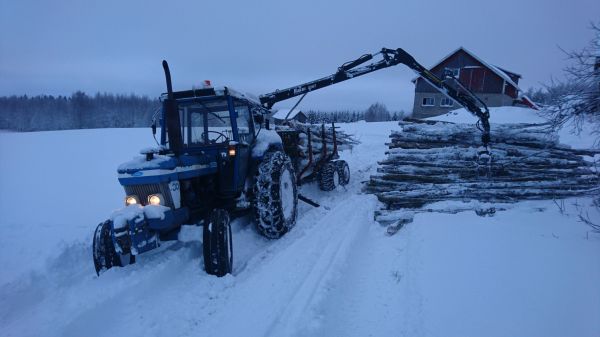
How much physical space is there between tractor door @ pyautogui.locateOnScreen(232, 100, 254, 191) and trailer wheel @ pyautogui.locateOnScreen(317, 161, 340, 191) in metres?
3.33

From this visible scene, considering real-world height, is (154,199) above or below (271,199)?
above

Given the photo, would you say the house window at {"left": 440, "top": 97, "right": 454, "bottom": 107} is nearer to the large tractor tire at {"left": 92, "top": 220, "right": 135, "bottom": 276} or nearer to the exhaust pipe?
the exhaust pipe

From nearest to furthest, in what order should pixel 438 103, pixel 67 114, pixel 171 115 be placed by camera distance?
pixel 171 115
pixel 438 103
pixel 67 114

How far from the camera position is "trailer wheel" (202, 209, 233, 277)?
165 inches

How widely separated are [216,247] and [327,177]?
526 cm

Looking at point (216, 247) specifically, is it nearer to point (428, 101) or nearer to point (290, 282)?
point (290, 282)

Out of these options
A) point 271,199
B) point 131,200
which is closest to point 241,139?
point 271,199

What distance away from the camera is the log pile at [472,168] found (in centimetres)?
699

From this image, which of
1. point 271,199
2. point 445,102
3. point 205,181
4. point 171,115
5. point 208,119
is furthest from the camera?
point 445,102

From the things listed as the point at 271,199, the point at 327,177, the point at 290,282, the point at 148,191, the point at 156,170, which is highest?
the point at 156,170

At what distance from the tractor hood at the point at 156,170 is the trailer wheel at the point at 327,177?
485 centimetres

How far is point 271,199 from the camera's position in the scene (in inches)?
206

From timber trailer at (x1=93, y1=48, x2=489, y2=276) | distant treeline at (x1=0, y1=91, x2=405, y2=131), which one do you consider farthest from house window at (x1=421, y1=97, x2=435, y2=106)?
timber trailer at (x1=93, y1=48, x2=489, y2=276)

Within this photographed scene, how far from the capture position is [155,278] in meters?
4.10
